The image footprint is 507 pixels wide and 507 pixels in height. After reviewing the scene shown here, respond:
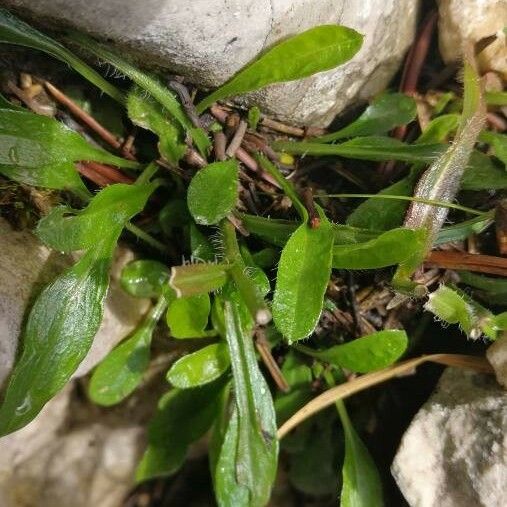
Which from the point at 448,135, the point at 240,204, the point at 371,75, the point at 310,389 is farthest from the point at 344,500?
the point at 371,75

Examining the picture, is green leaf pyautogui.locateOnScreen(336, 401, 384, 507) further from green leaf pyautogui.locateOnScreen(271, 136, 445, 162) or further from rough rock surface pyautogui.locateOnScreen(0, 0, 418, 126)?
rough rock surface pyautogui.locateOnScreen(0, 0, 418, 126)

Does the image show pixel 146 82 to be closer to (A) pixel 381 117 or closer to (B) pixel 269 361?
(A) pixel 381 117

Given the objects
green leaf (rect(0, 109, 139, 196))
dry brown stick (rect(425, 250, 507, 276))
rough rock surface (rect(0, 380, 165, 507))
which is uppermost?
dry brown stick (rect(425, 250, 507, 276))

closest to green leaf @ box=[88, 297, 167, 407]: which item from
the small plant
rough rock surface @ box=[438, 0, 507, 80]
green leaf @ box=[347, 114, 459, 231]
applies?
the small plant

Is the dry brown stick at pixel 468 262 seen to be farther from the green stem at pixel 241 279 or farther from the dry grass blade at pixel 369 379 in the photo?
the green stem at pixel 241 279

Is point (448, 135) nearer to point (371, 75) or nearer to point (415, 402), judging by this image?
point (371, 75)
